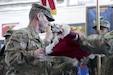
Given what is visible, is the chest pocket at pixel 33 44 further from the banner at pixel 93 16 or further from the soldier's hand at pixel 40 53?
the banner at pixel 93 16

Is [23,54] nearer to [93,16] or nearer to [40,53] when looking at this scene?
[40,53]

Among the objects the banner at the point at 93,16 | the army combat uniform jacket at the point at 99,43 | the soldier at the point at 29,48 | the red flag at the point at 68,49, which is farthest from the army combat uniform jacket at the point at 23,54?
the banner at the point at 93,16

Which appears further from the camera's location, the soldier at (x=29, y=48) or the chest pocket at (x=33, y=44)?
the chest pocket at (x=33, y=44)

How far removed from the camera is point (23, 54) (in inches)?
97.7

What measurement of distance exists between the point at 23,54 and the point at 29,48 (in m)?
0.13

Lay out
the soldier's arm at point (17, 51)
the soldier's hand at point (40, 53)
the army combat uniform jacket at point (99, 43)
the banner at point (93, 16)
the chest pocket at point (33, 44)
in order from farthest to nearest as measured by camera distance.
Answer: the banner at point (93, 16) → the chest pocket at point (33, 44) → the soldier's arm at point (17, 51) → the soldier's hand at point (40, 53) → the army combat uniform jacket at point (99, 43)

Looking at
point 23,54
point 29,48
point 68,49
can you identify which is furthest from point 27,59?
point 68,49

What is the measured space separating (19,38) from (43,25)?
25 centimetres

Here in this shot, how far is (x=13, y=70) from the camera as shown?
8.80 feet

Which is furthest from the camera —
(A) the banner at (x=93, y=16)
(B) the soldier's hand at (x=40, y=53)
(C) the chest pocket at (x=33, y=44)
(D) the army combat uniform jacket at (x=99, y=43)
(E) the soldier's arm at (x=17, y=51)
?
(A) the banner at (x=93, y=16)

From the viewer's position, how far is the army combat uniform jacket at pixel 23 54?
8.13 ft

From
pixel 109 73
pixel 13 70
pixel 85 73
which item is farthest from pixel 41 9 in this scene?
pixel 85 73

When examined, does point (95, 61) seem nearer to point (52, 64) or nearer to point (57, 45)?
point (52, 64)

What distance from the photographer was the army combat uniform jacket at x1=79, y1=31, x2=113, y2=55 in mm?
2154
